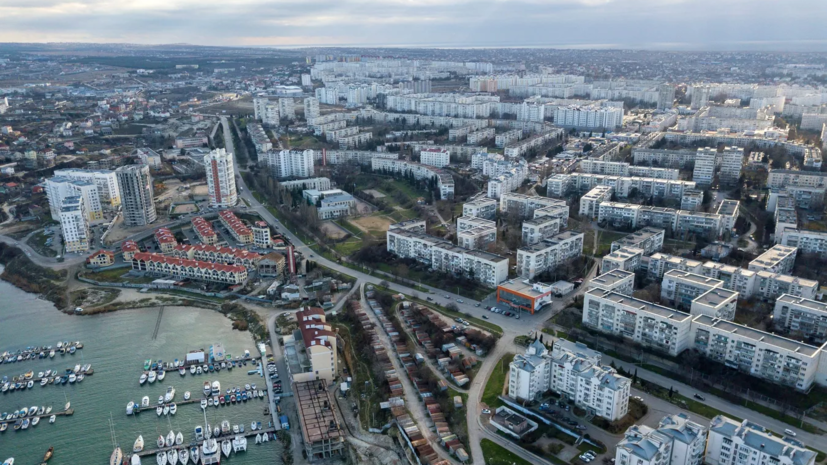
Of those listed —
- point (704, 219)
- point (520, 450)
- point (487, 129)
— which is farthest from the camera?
point (487, 129)

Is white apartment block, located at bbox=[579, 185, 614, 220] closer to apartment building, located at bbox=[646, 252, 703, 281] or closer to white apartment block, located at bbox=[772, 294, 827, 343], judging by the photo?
apartment building, located at bbox=[646, 252, 703, 281]

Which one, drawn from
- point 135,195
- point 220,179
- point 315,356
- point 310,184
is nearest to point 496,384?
point 315,356

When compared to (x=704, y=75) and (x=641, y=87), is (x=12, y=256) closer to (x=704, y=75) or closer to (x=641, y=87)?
(x=641, y=87)

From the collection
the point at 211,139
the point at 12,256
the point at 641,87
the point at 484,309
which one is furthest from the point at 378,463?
the point at 641,87

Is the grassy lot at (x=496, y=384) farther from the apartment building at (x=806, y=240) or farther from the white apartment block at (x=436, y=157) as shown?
the white apartment block at (x=436, y=157)

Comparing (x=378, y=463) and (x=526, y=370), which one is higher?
(x=526, y=370)

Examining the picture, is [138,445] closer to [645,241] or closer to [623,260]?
[623,260]
